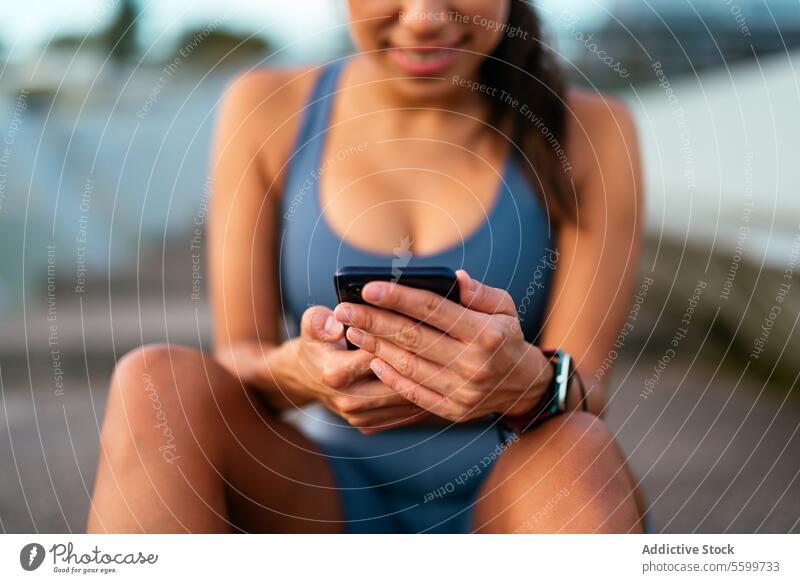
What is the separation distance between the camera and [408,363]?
21.9 inches

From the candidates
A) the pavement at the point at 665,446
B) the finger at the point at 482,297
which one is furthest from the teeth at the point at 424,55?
the pavement at the point at 665,446

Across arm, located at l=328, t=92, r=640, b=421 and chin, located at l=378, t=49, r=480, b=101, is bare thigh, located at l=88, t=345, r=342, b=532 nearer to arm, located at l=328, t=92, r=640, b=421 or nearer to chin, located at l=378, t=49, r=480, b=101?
arm, located at l=328, t=92, r=640, b=421

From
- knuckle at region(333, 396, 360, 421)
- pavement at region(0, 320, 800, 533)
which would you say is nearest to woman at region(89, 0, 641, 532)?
knuckle at region(333, 396, 360, 421)

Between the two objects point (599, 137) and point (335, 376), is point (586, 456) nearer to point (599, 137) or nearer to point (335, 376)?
point (335, 376)

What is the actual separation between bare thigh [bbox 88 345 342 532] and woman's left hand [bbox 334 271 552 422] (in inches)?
4.0

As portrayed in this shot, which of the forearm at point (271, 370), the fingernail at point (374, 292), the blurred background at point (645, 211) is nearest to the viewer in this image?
the fingernail at point (374, 292)

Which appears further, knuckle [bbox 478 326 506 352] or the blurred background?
the blurred background

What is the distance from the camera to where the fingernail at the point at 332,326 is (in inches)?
22.3

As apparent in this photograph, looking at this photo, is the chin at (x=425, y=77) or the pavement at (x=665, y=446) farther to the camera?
the pavement at (x=665, y=446)

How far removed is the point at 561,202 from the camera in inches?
28.3

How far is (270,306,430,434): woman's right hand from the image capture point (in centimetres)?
57

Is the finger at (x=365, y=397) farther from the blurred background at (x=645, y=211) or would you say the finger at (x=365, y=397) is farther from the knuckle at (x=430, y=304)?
the blurred background at (x=645, y=211)
